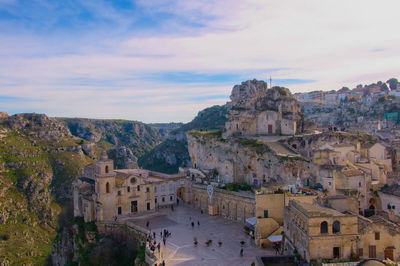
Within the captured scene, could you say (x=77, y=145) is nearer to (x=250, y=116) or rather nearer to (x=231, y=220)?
(x=250, y=116)

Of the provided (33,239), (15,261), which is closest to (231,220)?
(15,261)

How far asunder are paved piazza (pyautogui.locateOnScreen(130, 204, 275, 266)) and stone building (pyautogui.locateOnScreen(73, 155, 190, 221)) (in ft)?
9.43

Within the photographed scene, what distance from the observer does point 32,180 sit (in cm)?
10206

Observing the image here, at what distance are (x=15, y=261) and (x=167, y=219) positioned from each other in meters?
43.3

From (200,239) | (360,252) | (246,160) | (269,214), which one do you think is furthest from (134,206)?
(360,252)


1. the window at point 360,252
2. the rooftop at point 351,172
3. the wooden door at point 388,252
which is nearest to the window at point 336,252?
the window at point 360,252

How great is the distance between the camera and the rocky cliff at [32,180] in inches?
3209

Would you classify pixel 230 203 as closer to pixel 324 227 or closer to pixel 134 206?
pixel 134 206

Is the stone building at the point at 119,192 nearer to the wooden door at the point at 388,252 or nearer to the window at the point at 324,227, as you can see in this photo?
the window at the point at 324,227

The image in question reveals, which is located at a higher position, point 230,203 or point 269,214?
point 269,214

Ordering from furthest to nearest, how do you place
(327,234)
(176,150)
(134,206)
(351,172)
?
1. (176,150)
2. (134,206)
3. (351,172)
4. (327,234)

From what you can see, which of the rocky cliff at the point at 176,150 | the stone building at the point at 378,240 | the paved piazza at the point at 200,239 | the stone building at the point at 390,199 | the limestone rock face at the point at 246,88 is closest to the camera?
the stone building at the point at 378,240

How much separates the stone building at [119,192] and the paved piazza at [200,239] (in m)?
2.88

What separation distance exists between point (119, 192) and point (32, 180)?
62427 millimetres
